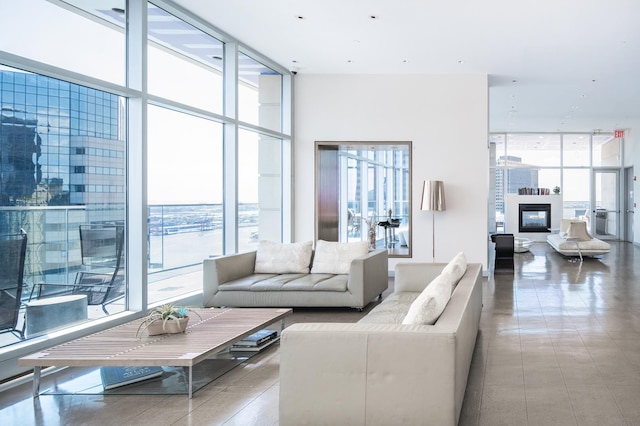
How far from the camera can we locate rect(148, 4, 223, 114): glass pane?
19.0 ft

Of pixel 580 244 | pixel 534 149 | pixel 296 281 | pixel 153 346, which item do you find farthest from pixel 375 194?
pixel 534 149

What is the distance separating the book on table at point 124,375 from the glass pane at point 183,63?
9.79 feet

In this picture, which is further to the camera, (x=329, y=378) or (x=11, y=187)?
(x=11, y=187)

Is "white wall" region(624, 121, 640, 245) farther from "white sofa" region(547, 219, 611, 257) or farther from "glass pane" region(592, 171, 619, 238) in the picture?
"white sofa" region(547, 219, 611, 257)

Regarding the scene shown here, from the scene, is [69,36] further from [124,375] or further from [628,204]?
[628,204]

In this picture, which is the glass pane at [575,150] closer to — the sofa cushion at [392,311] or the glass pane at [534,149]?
the glass pane at [534,149]

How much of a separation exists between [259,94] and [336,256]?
3274 mm

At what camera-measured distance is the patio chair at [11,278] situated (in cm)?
399

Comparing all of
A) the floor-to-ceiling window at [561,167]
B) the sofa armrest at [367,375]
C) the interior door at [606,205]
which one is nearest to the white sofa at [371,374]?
the sofa armrest at [367,375]

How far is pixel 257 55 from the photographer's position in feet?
26.2

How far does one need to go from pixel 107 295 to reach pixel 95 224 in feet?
2.36

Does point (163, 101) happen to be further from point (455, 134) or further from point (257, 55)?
point (455, 134)

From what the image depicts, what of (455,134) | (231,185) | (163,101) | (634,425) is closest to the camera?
(634,425)

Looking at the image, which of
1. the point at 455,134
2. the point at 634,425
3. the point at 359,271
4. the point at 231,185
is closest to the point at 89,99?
the point at 231,185
